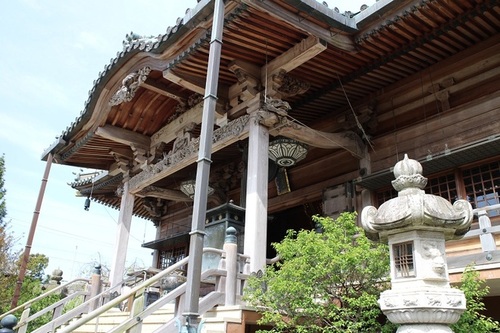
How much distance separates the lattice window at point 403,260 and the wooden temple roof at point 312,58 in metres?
3.62

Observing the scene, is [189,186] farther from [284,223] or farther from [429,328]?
[429,328]

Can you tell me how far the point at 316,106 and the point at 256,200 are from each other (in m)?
3.37

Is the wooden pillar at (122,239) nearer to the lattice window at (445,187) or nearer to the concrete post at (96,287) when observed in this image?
the concrete post at (96,287)

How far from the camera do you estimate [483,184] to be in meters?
7.44

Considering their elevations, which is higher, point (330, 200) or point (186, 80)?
point (186, 80)

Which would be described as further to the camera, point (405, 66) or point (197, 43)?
point (405, 66)

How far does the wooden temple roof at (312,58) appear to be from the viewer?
6523mm

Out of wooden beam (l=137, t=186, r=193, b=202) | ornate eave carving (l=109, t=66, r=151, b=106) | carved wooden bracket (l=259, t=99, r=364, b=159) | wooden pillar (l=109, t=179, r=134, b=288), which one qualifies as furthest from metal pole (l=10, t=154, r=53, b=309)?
carved wooden bracket (l=259, t=99, r=364, b=159)

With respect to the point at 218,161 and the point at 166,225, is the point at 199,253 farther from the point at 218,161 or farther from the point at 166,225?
the point at 166,225

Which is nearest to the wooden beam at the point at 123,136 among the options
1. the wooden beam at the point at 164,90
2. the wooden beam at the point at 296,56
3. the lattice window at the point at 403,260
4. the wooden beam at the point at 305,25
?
the wooden beam at the point at 164,90

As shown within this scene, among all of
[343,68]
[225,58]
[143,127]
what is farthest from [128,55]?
[343,68]

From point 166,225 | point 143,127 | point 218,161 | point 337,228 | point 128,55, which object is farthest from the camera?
point 166,225

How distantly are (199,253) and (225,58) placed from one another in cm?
431

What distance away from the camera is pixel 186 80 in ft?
26.0
